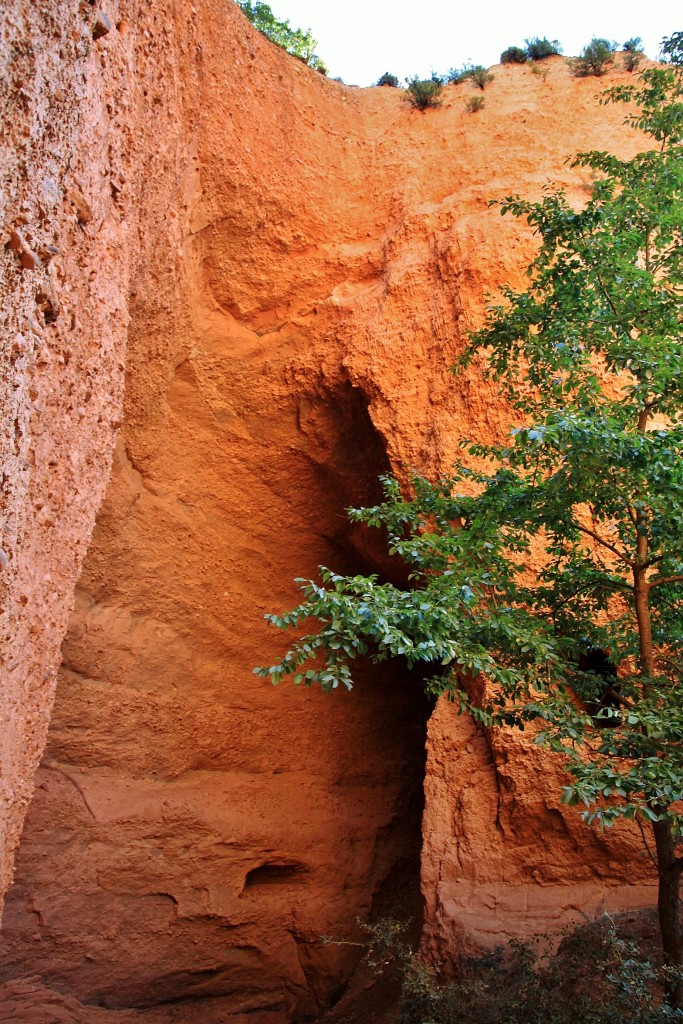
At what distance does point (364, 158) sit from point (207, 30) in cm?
229

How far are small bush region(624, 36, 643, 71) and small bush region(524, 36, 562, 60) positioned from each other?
806mm

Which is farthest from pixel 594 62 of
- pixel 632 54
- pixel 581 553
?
pixel 581 553

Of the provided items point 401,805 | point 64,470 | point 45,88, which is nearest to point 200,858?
point 401,805

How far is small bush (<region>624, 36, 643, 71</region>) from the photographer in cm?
983

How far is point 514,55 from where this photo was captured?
1022 cm

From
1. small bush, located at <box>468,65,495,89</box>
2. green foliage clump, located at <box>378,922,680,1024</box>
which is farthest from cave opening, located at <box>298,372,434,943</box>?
small bush, located at <box>468,65,495,89</box>

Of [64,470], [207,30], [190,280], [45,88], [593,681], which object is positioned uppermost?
Answer: [207,30]

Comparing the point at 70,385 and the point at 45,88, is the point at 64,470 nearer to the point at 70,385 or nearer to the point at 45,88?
the point at 70,385

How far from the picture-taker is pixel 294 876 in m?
7.93

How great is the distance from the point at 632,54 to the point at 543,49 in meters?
1.06

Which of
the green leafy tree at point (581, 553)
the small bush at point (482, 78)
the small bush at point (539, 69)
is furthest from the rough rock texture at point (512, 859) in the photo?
the small bush at point (539, 69)

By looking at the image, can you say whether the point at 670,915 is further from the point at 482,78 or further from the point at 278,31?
the point at 278,31

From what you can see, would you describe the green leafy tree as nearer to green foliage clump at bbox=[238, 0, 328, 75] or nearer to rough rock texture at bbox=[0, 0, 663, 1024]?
rough rock texture at bbox=[0, 0, 663, 1024]

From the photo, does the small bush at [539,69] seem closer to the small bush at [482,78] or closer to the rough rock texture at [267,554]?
the rough rock texture at [267,554]
